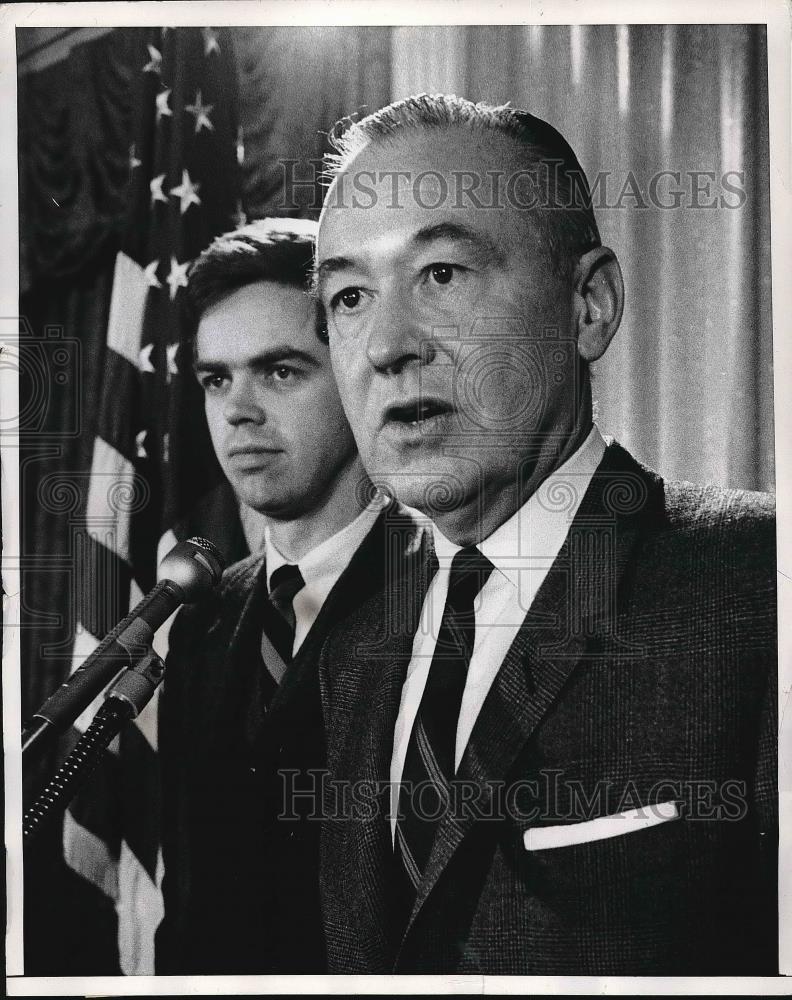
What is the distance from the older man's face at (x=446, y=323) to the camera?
5.76 ft

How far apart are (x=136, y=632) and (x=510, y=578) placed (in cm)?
72

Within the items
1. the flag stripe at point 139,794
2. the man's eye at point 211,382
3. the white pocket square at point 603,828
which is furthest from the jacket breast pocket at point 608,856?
the man's eye at point 211,382

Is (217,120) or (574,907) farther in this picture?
(217,120)

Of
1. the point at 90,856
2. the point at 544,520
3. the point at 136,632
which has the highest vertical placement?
the point at 544,520

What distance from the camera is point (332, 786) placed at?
1784 mm

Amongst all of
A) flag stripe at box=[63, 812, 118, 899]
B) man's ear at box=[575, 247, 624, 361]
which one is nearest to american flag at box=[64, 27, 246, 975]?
flag stripe at box=[63, 812, 118, 899]

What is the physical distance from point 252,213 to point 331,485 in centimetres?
54

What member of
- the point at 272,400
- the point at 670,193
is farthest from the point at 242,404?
the point at 670,193

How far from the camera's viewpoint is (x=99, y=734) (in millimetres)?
1810

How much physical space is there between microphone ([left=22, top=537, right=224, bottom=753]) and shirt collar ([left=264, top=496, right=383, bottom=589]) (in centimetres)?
10

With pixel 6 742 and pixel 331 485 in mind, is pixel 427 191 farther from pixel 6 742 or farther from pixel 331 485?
pixel 6 742

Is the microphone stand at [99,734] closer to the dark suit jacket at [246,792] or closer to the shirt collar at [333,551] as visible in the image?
the dark suit jacket at [246,792]

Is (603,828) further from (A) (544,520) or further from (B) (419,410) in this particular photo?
(B) (419,410)

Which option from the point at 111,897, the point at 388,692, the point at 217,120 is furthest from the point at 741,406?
the point at 111,897
